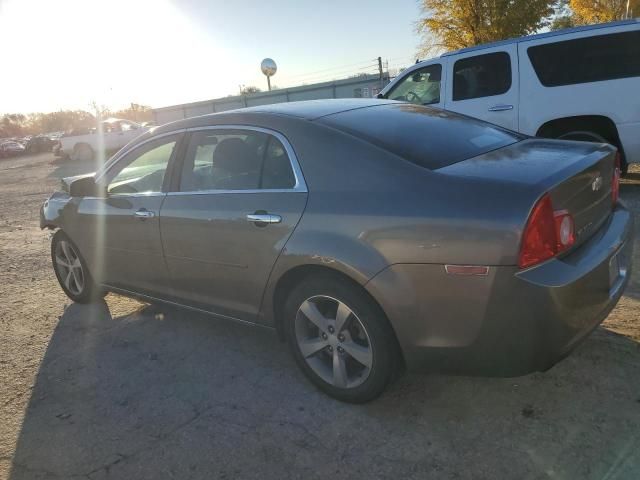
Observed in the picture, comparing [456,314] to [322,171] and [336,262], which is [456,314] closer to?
[336,262]

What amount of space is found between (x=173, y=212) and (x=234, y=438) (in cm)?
154

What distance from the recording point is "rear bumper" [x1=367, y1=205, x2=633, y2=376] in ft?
7.41

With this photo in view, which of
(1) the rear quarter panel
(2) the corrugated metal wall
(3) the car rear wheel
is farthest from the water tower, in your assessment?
(1) the rear quarter panel

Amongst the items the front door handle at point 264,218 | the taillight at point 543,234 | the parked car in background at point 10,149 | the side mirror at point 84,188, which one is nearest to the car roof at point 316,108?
the front door handle at point 264,218

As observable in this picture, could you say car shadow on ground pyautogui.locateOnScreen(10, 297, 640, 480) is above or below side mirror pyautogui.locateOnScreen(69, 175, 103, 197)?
below

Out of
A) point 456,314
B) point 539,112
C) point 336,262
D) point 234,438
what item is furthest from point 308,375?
point 539,112

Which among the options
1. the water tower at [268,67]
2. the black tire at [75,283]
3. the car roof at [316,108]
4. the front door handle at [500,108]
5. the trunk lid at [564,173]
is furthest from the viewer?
the water tower at [268,67]

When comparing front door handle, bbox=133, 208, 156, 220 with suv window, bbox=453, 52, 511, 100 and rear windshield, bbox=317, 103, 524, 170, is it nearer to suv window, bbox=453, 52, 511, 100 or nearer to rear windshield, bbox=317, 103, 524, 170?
rear windshield, bbox=317, 103, 524, 170

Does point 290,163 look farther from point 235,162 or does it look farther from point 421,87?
point 421,87

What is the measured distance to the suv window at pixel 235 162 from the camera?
3.12 metres

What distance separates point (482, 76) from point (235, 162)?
488 centimetres

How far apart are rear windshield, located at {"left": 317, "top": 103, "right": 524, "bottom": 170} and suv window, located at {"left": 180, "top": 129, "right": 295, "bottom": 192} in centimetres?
36

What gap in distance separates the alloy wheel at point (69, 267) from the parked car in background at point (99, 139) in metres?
18.6

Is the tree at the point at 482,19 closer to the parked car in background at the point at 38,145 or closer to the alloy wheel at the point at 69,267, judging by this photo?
the alloy wheel at the point at 69,267
